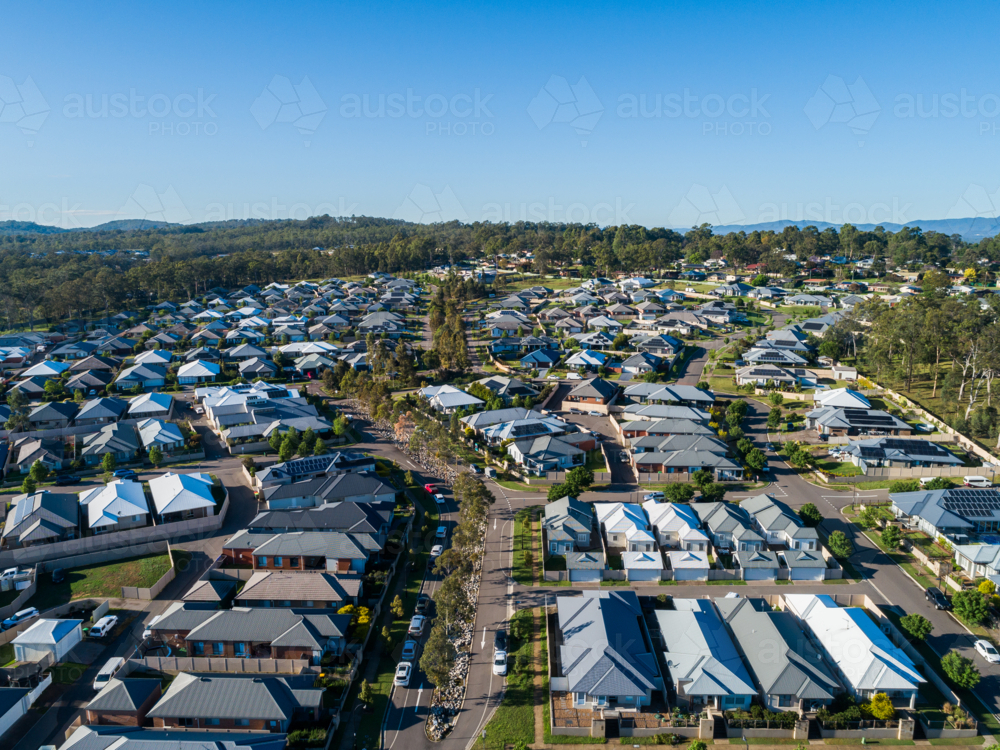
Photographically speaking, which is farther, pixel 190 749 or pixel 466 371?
pixel 466 371

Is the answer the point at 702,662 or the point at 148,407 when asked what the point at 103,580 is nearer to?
the point at 148,407

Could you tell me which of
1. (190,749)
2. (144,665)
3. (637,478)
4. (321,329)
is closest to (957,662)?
(637,478)

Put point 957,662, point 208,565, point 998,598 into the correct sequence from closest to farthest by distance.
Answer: point 957,662
point 998,598
point 208,565

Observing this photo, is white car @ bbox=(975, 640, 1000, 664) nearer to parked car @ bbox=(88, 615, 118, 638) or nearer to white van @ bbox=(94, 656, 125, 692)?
white van @ bbox=(94, 656, 125, 692)

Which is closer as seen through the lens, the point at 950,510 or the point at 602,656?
the point at 602,656

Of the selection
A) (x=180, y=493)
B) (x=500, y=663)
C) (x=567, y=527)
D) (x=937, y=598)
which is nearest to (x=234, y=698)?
(x=500, y=663)

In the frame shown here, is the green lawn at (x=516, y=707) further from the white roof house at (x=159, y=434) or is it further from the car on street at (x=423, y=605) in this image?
the white roof house at (x=159, y=434)

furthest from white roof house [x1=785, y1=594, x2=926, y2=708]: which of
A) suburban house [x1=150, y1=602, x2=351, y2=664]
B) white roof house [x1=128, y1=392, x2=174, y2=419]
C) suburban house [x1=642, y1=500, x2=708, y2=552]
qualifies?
white roof house [x1=128, y1=392, x2=174, y2=419]

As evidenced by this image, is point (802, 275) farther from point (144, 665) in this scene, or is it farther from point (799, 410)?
point (144, 665)
